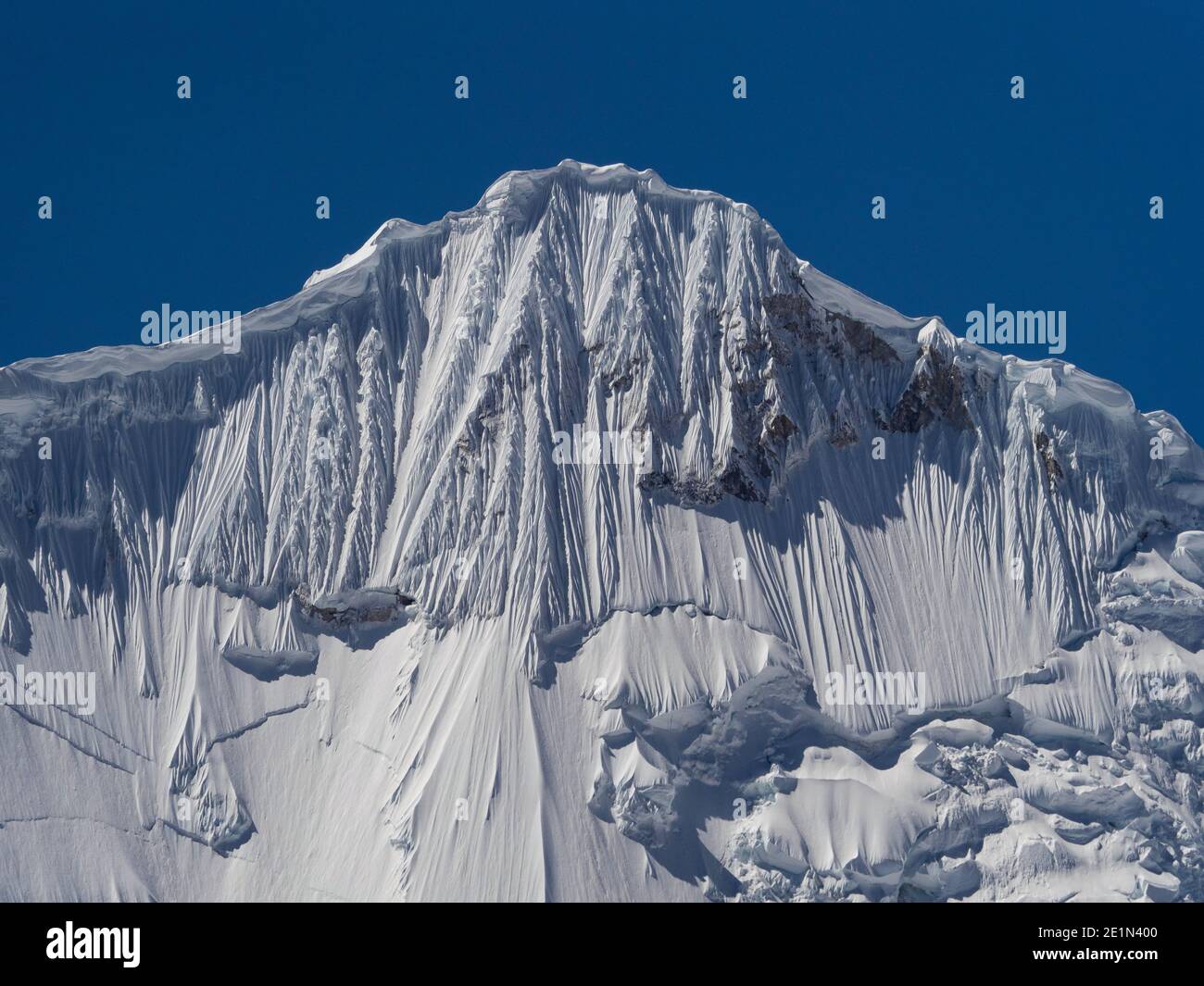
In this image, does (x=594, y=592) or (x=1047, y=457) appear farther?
(x=1047, y=457)

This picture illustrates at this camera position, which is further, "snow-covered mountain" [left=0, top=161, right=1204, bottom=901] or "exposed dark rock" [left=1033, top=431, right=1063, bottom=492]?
"exposed dark rock" [left=1033, top=431, right=1063, bottom=492]

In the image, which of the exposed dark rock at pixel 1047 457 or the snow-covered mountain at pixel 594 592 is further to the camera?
the exposed dark rock at pixel 1047 457

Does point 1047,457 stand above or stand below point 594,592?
above

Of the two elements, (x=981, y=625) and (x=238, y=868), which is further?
(x=981, y=625)

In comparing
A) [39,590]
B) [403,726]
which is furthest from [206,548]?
[403,726]
